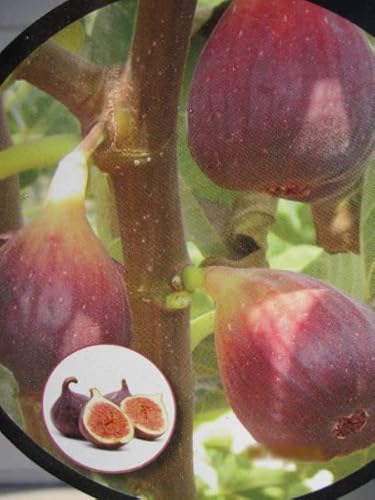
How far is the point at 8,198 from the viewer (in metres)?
1.33

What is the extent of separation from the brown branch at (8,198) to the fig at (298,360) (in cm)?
27

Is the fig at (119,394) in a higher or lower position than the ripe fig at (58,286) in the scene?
lower

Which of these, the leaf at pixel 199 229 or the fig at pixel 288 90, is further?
the leaf at pixel 199 229

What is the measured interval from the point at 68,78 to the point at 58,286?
0.83 ft

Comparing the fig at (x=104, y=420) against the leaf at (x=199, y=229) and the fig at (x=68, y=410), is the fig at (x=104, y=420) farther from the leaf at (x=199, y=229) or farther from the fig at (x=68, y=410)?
the leaf at (x=199, y=229)

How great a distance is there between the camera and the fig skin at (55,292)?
126 cm

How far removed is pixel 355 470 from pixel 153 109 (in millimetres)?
519

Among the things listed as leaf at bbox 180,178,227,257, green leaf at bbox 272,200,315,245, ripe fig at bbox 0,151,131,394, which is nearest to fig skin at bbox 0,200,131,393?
ripe fig at bbox 0,151,131,394

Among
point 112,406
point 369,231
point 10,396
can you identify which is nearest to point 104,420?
point 112,406

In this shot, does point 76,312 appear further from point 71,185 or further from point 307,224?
point 307,224

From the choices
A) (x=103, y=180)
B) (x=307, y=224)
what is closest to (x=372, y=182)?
(x=307, y=224)

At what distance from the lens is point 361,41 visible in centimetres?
121

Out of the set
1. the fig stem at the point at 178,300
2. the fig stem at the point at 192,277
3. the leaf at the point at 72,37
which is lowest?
the fig stem at the point at 178,300

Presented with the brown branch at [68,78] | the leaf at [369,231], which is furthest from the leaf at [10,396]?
the leaf at [369,231]
